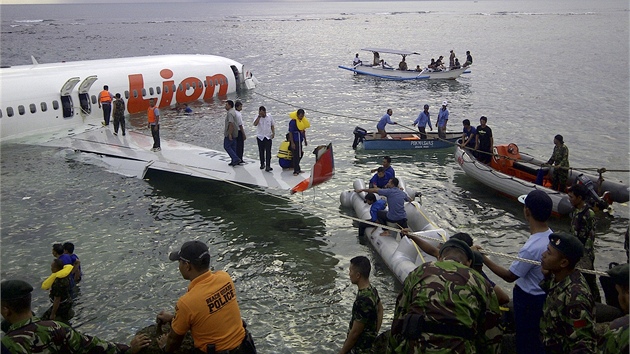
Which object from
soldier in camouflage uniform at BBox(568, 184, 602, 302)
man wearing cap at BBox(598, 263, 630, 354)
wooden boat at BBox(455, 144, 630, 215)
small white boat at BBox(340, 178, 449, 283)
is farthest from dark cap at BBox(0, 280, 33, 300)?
wooden boat at BBox(455, 144, 630, 215)

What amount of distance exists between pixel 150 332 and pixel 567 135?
24.4 m

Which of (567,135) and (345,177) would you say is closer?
(345,177)

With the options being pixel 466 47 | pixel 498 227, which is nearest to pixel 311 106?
pixel 498 227

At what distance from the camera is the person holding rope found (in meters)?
18.1

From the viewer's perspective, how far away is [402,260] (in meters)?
11.7

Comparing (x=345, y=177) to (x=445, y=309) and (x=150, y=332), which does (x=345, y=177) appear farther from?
(x=445, y=309)

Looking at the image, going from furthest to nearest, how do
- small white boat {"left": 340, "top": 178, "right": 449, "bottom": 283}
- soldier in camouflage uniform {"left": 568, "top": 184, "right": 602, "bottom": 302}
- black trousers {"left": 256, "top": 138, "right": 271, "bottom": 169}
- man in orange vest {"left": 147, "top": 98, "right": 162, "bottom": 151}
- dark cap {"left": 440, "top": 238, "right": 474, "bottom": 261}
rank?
man in orange vest {"left": 147, "top": 98, "right": 162, "bottom": 151}, black trousers {"left": 256, "top": 138, "right": 271, "bottom": 169}, small white boat {"left": 340, "top": 178, "right": 449, "bottom": 283}, soldier in camouflage uniform {"left": 568, "top": 184, "right": 602, "bottom": 302}, dark cap {"left": 440, "top": 238, "right": 474, "bottom": 261}

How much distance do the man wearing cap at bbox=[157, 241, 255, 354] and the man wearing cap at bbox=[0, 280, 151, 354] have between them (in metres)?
0.85

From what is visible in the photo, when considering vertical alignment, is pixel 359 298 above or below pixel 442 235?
above

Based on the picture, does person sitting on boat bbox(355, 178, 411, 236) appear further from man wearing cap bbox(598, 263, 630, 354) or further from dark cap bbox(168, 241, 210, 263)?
dark cap bbox(168, 241, 210, 263)

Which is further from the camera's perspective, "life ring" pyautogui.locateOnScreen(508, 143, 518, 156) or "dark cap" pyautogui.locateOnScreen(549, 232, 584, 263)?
"life ring" pyautogui.locateOnScreen(508, 143, 518, 156)

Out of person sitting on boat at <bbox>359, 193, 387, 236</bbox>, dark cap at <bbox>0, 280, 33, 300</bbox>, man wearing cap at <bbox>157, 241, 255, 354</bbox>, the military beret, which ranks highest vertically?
the military beret

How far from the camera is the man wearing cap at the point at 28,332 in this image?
4.82 meters

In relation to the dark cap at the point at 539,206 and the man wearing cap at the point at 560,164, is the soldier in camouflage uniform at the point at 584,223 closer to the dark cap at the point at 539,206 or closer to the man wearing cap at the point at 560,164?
the dark cap at the point at 539,206
